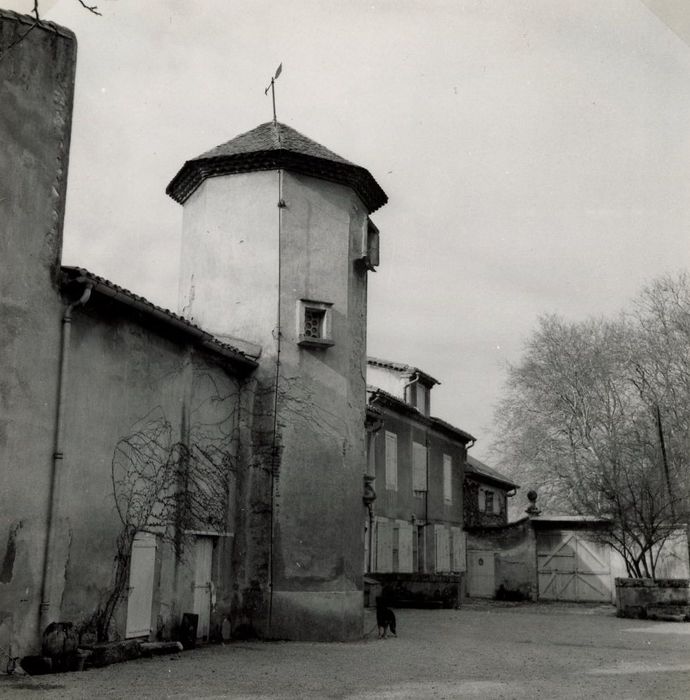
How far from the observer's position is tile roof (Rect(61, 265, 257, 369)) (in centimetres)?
1026

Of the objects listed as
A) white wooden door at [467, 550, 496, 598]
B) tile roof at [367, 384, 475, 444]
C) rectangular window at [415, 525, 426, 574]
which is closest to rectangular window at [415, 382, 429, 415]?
tile roof at [367, 384, 475, 444]

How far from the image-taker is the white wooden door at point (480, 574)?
2973cm

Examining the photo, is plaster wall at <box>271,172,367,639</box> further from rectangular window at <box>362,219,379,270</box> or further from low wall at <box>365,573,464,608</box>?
low wall at <box>365,573,464,608</box>

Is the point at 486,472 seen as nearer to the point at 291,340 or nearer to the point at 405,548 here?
the point at 405,548

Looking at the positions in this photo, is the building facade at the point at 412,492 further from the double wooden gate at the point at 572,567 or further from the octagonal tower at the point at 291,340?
the octagonal tower at the point at 291,340

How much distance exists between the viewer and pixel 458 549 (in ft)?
97.3

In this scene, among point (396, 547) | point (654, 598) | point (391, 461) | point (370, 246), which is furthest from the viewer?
point (391, 461)

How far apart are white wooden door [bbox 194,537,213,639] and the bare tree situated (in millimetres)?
15247

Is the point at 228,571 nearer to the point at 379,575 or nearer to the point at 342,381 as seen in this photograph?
the point at 342,381

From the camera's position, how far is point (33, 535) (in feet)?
31.2

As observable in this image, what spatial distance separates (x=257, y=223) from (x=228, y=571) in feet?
19.6

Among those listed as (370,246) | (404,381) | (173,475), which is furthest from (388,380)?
(173,475)

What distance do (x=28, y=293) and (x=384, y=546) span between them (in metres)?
15.8

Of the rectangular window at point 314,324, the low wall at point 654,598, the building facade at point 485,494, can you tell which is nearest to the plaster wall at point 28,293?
the rectangular window at point 314,324
